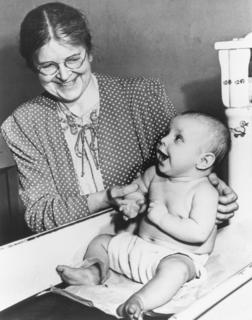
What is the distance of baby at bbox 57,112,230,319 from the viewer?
0.98 meters

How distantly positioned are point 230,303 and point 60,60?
26.1 inches

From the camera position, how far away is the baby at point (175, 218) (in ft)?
3.21

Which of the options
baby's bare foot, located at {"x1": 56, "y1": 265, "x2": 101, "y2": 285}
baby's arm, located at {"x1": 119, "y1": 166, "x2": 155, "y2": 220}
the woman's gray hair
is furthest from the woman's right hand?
the woman's gray hair

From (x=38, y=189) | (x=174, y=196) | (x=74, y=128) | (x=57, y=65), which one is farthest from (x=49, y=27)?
(x=174, y=196)

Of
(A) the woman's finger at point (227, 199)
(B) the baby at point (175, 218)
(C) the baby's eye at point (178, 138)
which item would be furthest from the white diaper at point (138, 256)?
(C) the baby's eye at point (178, 138)

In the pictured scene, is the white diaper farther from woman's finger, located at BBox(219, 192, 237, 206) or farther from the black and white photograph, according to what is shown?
woman's finger, located at BBox(219, 192, 237, 206)

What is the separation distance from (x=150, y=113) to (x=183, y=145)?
239 millimetres

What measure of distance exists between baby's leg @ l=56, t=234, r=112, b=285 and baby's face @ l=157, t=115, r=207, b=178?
0.71 feet

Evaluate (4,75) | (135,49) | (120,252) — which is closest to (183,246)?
(120,252)

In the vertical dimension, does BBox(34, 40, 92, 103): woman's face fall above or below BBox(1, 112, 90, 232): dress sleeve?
above

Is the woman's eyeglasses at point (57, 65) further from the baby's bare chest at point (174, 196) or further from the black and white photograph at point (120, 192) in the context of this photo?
the baby's bare chest at point (174, 196)

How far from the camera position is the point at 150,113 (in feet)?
4.09

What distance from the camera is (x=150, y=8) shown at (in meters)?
1.71

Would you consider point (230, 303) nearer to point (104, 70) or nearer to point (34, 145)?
point (34, 145)
